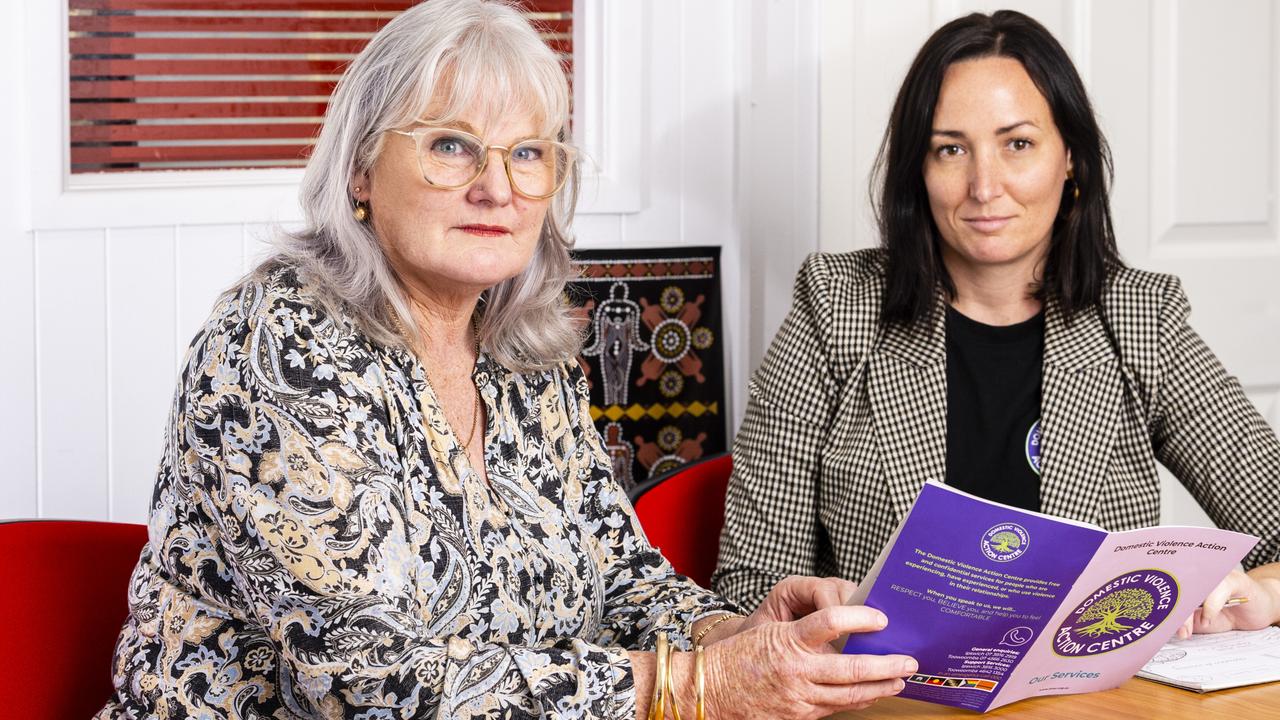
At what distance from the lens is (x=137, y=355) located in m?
2.25

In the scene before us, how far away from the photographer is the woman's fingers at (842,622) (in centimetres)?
120

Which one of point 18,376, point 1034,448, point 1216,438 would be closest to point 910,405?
point 1034,448

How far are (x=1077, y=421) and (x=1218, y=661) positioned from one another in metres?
0.59

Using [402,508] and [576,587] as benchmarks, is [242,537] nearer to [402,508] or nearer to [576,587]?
[402,508]

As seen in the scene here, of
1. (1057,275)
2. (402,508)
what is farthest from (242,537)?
(1057,275)

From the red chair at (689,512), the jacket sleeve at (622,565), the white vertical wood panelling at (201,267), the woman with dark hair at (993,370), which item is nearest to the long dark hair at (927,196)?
the woman with dark hair at (993,370)

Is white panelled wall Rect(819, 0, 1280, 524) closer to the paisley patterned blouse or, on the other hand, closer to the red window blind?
the red window blind

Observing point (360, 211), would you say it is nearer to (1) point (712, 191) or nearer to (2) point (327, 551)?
(2) point (327, 551)

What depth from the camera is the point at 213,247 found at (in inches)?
90.0

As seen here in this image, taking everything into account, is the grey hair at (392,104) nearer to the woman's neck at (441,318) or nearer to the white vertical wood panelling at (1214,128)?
the woman's neck at (441,318)

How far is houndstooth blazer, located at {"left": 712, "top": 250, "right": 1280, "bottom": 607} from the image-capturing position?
1970 mm

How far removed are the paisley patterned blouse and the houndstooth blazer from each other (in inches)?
19.2

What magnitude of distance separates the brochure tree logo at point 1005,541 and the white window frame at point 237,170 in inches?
39.5

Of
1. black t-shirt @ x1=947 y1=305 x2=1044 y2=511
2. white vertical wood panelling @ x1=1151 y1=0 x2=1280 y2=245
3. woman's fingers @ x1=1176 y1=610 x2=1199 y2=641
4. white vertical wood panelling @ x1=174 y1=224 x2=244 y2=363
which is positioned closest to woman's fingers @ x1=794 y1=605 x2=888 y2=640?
woman's fingers @ x1=1176 y1=610 x2=1199 y2=641
